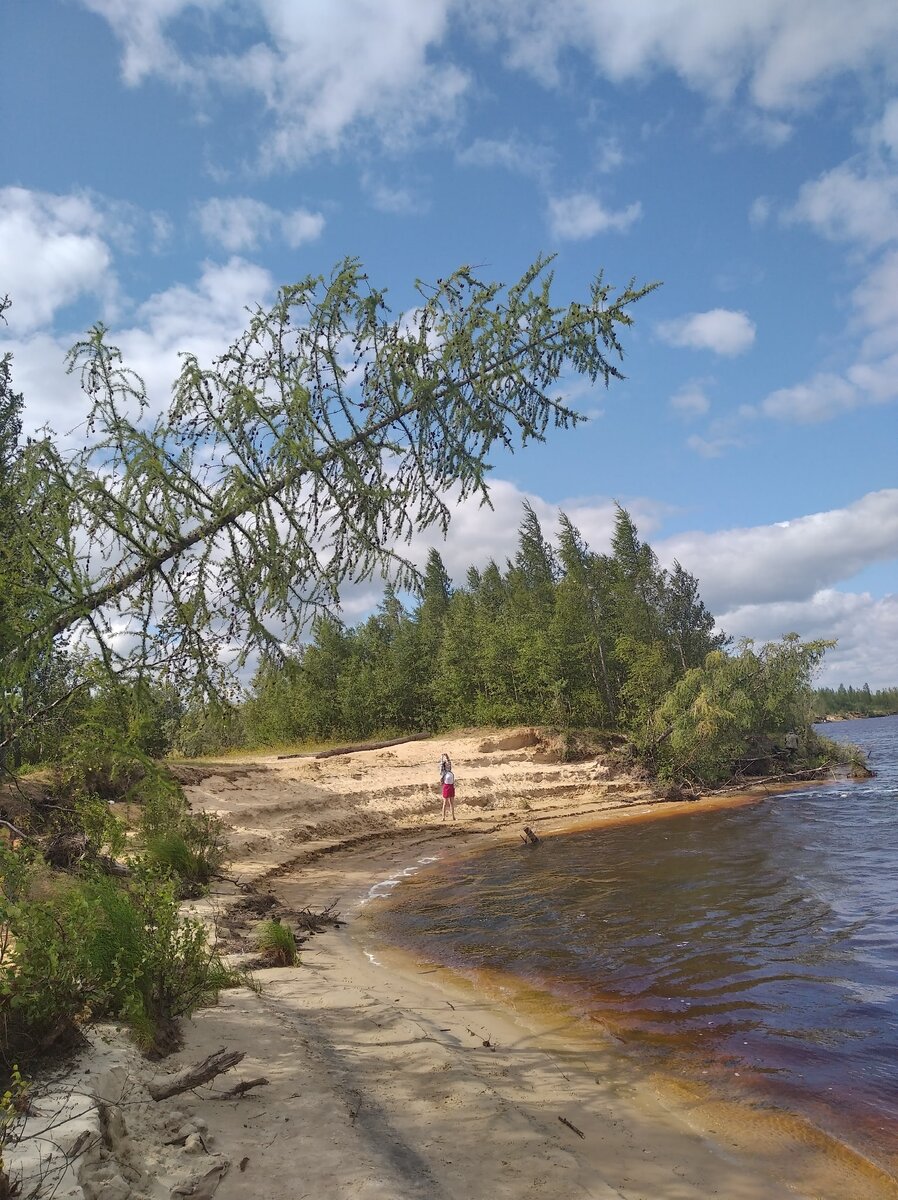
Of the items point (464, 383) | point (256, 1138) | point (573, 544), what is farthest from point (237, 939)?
point (573, 544)

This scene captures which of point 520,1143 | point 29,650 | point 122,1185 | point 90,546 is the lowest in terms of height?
point 520,1143

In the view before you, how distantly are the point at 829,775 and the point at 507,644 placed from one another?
57.4 feet

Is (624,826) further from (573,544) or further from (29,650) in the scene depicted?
(573,544)

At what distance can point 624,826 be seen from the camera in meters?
22.3

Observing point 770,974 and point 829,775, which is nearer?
point 770,974

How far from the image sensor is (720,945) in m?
9.30

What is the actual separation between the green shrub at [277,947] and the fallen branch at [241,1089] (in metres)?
3.40

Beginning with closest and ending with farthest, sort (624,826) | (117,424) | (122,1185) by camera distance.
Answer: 1. (122,1185)
2. (117,424)
3. (624,826)

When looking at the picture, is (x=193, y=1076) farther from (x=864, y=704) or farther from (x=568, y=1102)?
(x=864, y=704)

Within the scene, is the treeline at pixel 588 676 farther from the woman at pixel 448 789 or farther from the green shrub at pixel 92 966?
the green shrub at pixel 92 966

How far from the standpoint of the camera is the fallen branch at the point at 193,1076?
4.02 meters

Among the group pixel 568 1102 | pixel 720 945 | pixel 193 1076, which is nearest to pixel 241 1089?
pixel 193 1076

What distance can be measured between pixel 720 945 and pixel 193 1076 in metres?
7.39

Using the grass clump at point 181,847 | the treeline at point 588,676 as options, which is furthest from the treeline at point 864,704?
the grass clump at point 181,847
